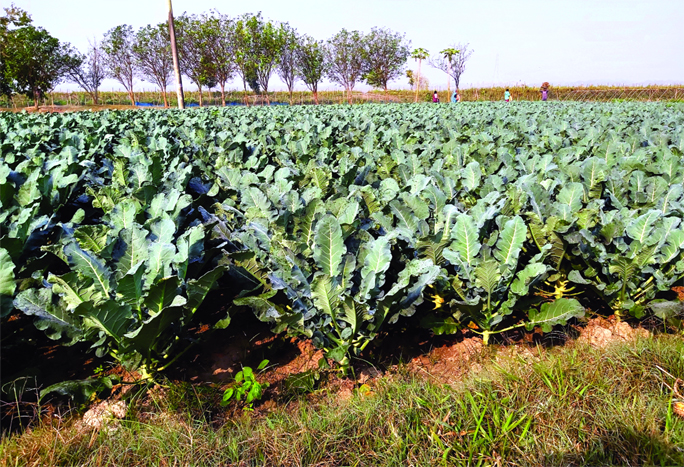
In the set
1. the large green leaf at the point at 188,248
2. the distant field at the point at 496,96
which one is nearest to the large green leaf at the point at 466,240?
the large green leaf at the point at 188,248

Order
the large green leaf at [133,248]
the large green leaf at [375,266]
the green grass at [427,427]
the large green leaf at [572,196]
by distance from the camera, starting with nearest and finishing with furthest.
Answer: the green grass at [427,427] < the large green leaf at [375,266] < the large green leaf at [133,248] < the large green leaf at [572,196]

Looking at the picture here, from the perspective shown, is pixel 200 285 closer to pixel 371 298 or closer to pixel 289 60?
pixel 371 298

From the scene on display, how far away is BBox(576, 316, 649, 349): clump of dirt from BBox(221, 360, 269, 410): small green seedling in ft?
5.98

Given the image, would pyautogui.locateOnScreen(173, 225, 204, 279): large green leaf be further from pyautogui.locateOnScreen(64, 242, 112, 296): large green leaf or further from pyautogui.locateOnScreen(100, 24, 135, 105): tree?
pyautogui.locateOnScreen(100, 24, 135, 105): tree

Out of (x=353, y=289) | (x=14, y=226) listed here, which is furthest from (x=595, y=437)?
(x=14, y=226)

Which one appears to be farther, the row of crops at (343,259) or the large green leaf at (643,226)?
the large green leaf at (643,226)

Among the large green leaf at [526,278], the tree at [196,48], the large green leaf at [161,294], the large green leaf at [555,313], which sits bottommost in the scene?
the large green leaf at [555,313]

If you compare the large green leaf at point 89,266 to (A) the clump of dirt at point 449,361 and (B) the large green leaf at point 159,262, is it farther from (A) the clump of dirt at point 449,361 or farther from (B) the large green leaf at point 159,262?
(A) the clump of dirt at point 449,361

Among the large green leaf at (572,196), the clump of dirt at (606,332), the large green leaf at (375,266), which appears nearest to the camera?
the large green leaf at (375,266)

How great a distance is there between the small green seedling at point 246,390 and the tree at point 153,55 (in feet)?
175

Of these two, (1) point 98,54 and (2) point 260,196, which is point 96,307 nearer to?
(2) point 260,196

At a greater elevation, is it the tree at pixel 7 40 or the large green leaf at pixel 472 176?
the tree at pixel 7 40

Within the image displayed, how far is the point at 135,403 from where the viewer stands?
2.01m

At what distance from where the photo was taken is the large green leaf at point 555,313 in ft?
7.32
